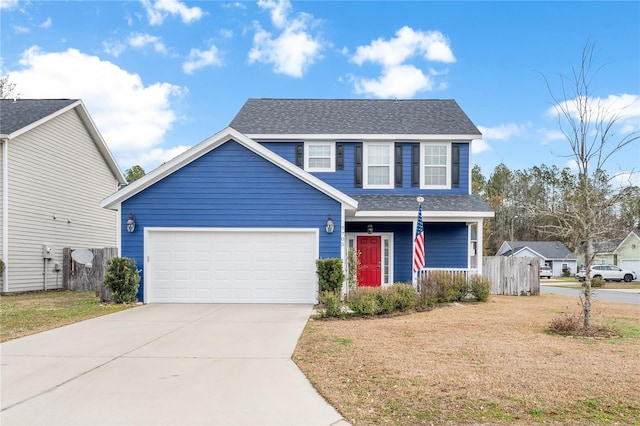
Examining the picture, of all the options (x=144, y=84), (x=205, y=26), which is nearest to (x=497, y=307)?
(x=205, y=26)

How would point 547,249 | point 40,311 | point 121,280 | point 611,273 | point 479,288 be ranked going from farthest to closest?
point 547,249 < point 611,273 < point 479,288 < point 121,280 < point 40,311

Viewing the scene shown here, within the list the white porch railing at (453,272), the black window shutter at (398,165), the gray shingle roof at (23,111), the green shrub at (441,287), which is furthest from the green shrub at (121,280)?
the black window shutter at (398,165)

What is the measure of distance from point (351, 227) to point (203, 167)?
608 centimetres

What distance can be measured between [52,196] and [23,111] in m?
3.42

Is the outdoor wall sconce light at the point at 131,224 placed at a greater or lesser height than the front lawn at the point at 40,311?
greater

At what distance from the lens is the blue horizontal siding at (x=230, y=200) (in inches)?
538

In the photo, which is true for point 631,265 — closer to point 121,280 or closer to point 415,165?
point 415,165

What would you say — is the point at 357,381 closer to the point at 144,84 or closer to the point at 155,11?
the point at 155,11

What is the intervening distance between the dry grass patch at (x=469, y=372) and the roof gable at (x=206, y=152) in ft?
14.3

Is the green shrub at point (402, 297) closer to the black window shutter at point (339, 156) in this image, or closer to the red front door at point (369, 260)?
the red front door at point (369, 260)

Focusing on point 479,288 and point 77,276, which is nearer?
point 479,288

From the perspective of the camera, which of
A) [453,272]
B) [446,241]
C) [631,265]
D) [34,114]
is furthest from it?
[631,265]

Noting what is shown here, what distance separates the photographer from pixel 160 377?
19.9ft

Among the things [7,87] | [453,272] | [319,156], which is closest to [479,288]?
[453,272]
